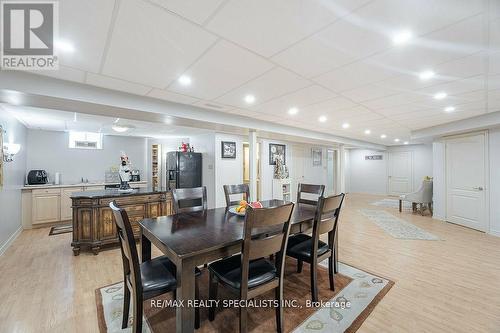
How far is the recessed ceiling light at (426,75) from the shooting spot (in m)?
2.17

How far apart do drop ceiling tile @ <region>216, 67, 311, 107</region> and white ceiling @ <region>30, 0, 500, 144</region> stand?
1 cm

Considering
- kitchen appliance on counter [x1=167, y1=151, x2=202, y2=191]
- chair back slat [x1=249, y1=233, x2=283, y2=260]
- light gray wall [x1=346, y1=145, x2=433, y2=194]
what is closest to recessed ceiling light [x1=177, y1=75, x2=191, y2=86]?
chair back slat [x1=249, y1=233, x2=283, y2=260]

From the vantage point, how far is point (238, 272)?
174 centimetres

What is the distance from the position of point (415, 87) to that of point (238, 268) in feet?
9.44

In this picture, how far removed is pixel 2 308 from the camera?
1.99 metres

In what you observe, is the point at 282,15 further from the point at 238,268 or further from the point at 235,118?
the point at 235,118

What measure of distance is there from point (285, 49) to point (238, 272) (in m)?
1.89

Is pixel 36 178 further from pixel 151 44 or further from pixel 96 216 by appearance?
pixel 151 44

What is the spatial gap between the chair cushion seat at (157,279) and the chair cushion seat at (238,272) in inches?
13.6

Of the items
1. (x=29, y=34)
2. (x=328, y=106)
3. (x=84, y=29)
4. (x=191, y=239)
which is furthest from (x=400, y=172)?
(x=29, y=34)

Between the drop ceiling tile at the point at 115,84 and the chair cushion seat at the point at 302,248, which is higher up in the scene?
the drop ceiling tile at the point at 115,84

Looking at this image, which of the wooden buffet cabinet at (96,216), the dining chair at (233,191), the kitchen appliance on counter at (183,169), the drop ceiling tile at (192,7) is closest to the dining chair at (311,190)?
the dining chair at (233,191)

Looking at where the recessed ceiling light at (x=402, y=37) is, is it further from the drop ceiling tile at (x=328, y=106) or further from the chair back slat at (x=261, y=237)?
the chair back slat at (x=261, y=237)

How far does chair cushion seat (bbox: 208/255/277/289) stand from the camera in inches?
64.0
